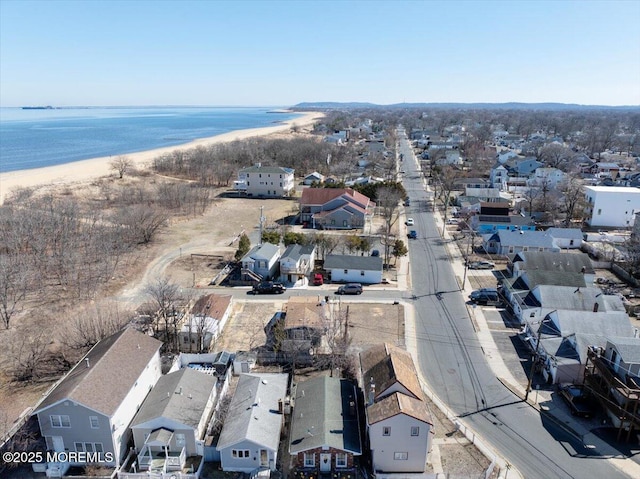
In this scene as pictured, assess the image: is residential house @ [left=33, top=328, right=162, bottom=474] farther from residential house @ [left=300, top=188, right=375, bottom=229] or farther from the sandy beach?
the sandy beach

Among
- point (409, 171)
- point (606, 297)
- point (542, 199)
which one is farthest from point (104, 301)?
point (409, 171)

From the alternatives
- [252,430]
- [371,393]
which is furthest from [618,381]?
[252,430]

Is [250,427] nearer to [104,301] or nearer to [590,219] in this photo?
[104,301]

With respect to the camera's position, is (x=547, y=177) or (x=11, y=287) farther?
(x=547, y=177)

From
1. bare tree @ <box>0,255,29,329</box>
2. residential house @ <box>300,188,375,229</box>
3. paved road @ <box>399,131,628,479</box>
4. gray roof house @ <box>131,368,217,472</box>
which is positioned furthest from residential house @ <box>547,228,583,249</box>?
bare tree @ <box>0,255,29,329</box>

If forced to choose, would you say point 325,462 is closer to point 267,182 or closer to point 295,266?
point 295,266
